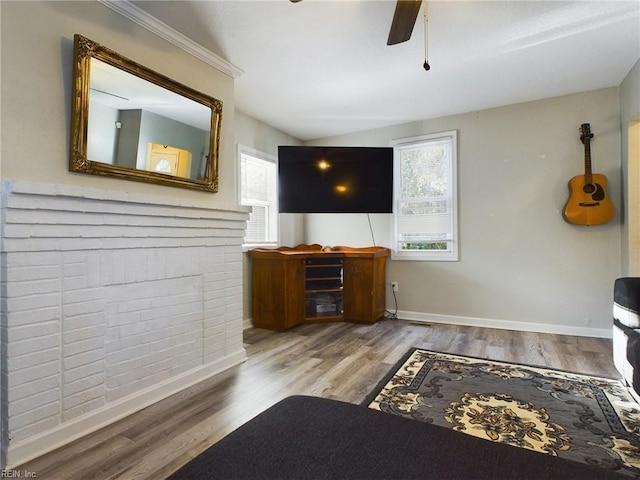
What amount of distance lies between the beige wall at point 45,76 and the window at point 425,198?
3065 mm

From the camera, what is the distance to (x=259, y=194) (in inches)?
163

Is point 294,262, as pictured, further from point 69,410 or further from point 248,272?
point 69,410

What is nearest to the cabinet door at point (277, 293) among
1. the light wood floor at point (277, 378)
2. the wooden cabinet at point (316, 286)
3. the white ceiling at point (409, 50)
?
the wooden cabinet at point (316, 286)

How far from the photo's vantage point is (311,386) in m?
2.25

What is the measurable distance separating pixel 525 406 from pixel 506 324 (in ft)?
6.27

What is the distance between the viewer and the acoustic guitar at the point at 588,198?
125 inches

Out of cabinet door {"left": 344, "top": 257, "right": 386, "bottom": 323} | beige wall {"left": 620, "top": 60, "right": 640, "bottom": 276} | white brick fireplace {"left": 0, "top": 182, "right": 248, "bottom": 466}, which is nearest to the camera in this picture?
white brick fireplace {"left": 0, "top": 182, "right": 248, "bottom": 466}

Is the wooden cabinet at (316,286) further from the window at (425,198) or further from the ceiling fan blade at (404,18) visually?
the ceiling fan blade at (404,18)

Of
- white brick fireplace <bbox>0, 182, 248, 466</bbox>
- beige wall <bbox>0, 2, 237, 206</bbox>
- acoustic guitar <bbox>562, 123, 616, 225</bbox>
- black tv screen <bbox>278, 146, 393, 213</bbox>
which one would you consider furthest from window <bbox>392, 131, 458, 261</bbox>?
beige wall <bbox>0, 2, 237, 206</bbox>

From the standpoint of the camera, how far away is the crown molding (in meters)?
1.98

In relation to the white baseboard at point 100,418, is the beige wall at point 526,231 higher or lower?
higher

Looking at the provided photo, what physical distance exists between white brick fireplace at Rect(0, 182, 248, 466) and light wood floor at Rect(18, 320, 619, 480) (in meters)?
0.15

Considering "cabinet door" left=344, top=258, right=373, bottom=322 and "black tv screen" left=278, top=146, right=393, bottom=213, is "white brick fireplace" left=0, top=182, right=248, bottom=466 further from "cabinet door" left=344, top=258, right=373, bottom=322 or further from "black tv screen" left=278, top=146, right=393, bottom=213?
"cabinet door" left=344, top=258, right=373, bottom=322

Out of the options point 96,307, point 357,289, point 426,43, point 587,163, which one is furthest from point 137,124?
point 587,163
